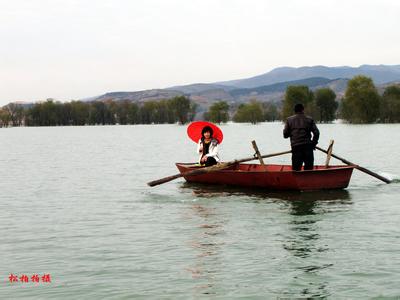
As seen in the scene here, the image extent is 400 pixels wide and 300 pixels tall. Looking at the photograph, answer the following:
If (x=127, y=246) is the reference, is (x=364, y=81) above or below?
above

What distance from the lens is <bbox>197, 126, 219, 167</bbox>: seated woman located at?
2297cm

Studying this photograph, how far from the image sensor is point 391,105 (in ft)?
523

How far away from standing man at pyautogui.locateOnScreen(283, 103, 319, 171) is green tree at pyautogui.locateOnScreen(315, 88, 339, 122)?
163 metres

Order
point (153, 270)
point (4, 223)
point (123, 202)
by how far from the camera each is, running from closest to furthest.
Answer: point (153, 270), point (4, 223), point (123, 202)

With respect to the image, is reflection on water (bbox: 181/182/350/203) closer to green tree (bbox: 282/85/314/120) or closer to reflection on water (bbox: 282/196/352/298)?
reflection on water (bbox: 282/196/352/298)

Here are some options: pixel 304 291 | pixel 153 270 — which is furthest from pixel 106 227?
pixel 304 291

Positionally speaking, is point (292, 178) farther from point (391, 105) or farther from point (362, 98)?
point (391, 105)

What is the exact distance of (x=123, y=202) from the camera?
822 inches

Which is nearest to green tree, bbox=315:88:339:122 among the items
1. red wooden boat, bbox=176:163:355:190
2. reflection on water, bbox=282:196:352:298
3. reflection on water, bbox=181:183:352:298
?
reflection on water, bbox=181:183:352:298

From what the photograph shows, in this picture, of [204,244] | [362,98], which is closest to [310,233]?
[204,244]

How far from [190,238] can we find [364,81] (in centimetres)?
14481

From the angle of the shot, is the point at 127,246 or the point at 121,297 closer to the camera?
the point at 121,297

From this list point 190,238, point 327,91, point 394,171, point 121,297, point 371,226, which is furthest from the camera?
point 327,91

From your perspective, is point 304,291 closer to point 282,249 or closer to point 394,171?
point 282,249
